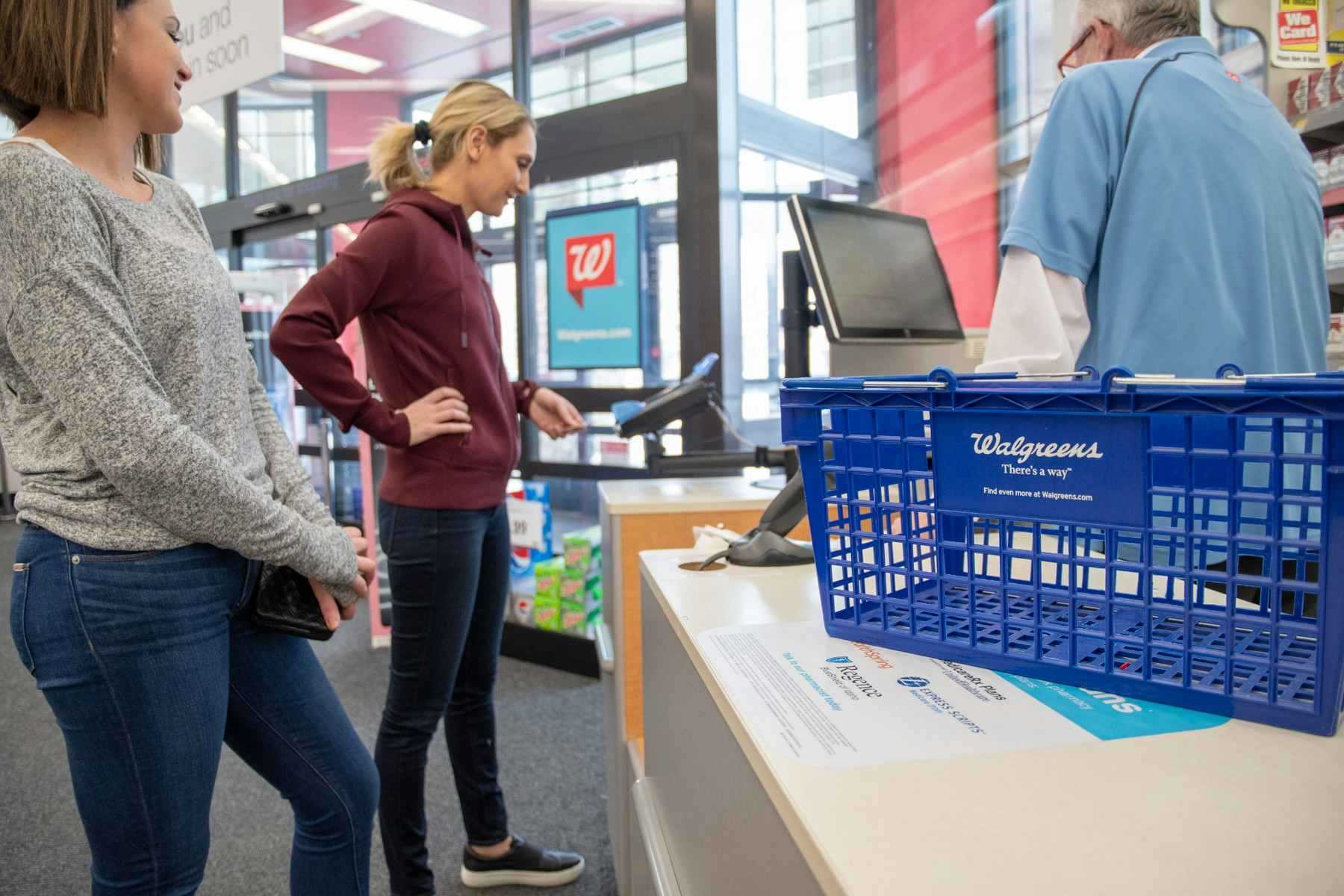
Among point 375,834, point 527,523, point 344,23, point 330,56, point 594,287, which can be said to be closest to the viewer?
point 375,834

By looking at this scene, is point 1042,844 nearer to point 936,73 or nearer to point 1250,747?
point 1250,747

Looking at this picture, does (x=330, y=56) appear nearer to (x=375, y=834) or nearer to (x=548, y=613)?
(x=548, y=613)

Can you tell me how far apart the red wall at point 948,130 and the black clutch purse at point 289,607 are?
112 inches

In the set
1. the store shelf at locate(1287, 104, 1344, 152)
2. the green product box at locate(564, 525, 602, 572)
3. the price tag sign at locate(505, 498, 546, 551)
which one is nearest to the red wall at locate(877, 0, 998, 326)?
the store shelf at locate(1287, 104, 1344, 152)

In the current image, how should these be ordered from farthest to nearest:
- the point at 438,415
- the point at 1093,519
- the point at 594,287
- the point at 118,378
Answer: the point at 594,287 → the point at 438,415 → the point at 118,378 → the point at 1093,519

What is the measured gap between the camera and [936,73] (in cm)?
357

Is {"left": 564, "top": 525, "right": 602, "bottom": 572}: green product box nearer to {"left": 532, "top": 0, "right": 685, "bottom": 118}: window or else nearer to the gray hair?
{"left": 532, "top": 0, "right": 685, "bottom": 118}: window

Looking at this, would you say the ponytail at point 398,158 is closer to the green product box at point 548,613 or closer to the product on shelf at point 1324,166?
the product on shelf at point 1324,166

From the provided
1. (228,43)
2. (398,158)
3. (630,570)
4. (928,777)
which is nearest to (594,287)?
(228,43)

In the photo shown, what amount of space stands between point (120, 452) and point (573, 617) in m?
2.57

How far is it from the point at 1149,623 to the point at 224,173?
20.4 ft

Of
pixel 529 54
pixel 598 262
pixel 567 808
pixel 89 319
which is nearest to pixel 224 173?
pixel 529 54

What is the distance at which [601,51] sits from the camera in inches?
143

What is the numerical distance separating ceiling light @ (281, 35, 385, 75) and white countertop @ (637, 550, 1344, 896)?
5.19 metres
